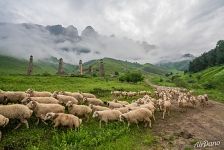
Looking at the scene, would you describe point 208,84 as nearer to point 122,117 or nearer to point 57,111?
point 122,117

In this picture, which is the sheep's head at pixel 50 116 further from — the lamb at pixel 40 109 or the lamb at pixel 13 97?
the lamb at pixel 13 97

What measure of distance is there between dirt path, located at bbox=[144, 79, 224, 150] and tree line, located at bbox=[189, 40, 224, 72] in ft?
419

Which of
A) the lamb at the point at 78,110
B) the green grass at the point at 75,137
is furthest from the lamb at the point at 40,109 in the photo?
the lamb at the point at 78,110

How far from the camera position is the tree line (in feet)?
481

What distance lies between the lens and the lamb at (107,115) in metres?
18.7

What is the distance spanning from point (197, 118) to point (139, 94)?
17.9 metres

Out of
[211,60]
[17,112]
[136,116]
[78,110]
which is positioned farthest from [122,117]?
[211,60]

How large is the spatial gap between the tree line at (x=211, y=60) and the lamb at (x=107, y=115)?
13421 cm

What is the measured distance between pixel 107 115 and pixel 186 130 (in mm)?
5053

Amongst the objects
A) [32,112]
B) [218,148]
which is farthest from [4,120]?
[218,148]

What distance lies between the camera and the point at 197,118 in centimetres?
2470

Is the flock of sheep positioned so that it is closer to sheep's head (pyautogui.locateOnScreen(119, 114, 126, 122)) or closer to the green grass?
sheep's head (pyautogui.locateOnScreen(119, 114, 126, 122))

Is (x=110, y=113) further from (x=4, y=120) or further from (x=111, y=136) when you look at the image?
(x=4, y=120)

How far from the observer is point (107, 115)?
1902cm
